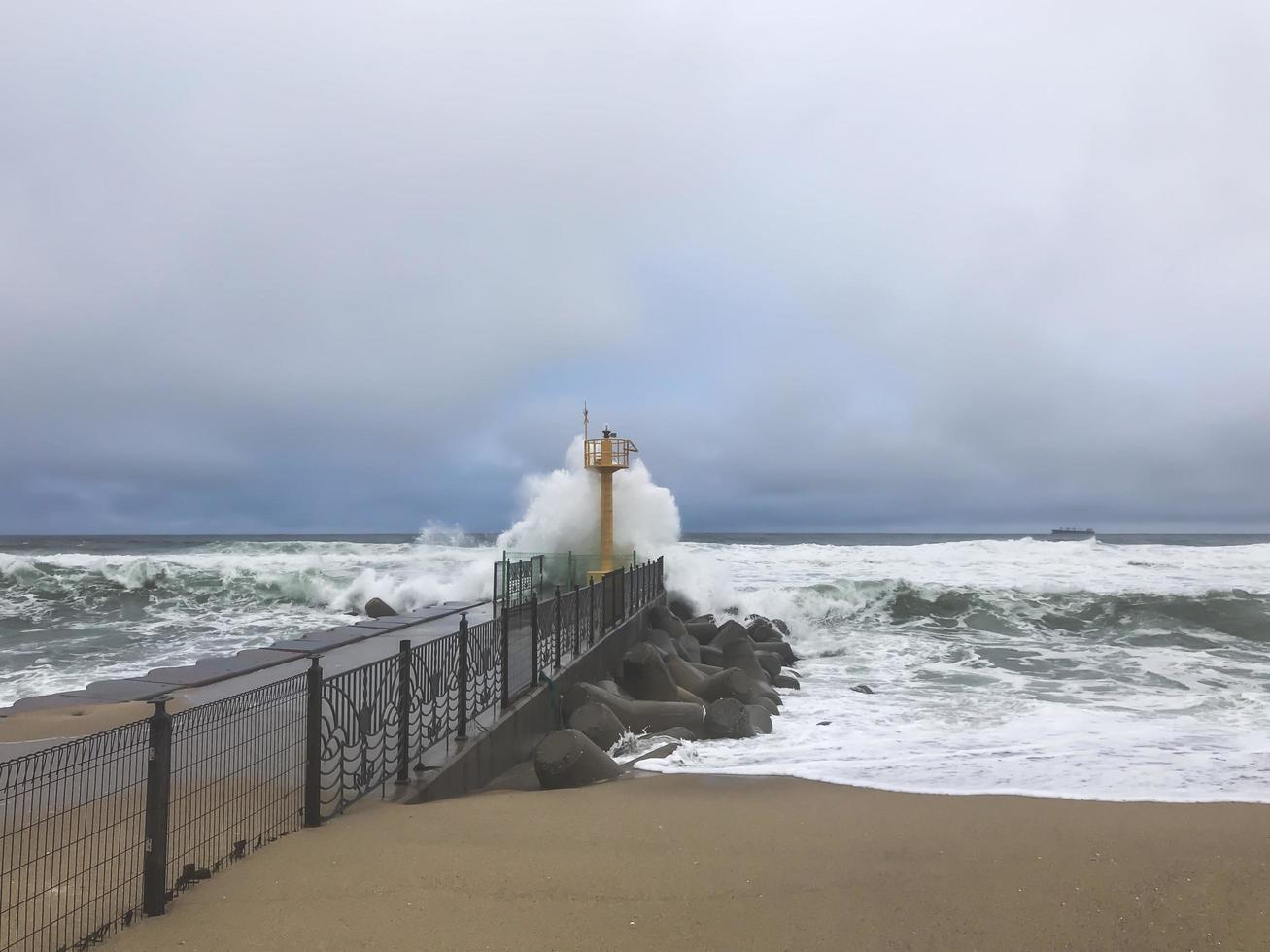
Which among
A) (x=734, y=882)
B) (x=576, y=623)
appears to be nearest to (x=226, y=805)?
(x=734, y=882)

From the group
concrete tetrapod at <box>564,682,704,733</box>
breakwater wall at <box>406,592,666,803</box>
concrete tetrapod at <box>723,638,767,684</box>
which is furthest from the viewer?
concrete tetrapod at <box>723,638,767,684</box>

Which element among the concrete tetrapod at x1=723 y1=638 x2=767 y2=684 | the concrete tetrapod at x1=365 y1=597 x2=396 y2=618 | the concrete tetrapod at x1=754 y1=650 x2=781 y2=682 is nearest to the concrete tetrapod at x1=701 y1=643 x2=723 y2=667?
the concrete tetrapod at x1=723 y1=638 x2=767 y2=684

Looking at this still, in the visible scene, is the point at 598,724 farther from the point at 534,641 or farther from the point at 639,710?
the point at 639,710

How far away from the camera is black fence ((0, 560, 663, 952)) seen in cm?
367

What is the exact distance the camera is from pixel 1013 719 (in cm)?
1148

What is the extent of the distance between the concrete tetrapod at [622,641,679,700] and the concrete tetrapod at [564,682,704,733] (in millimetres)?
926

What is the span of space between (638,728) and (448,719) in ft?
11.8

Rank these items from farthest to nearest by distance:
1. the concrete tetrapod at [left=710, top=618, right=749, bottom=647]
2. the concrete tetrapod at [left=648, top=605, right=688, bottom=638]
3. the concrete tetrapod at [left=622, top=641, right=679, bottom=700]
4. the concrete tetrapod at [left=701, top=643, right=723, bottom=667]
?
the concrete tetrapod at [left=648, top=605, right=688, bottom=638], the concrete tetrapod at [left=710, top=618, right=749, bottom=647], the concrete tetrapod at [left=701, top=643, right=723, bottom=667], the concrete tetrapod at [left=622, top=641, right=679, bottom=700]

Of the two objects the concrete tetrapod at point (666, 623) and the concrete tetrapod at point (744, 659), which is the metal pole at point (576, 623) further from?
the concrete tetrapod at point (666, 623)

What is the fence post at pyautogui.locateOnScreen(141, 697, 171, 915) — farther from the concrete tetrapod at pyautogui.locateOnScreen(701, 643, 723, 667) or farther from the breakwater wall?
the concrete tetrapod at pyautogui.locateOnScreen(701, 643, 723, 667)

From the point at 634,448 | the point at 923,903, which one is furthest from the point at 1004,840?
the point at 634,448

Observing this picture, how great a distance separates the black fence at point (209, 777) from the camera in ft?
12.0

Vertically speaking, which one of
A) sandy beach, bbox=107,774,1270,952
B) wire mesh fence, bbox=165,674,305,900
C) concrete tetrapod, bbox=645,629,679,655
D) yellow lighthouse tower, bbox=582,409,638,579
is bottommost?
concrete tetrapod, bbox=645,629,679,655

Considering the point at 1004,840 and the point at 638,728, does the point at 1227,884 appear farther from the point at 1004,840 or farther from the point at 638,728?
the point at 638,728
